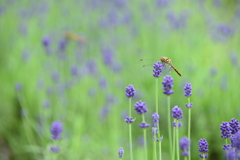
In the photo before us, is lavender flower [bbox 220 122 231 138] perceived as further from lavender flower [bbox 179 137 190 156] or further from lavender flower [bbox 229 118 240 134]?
lavender flower [bbox 179 137 190 156]

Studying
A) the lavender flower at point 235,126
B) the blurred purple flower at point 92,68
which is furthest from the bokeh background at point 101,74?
the lavender flower at point 235,126

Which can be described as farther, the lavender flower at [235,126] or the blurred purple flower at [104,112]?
the blurred purple flower at [104,112]

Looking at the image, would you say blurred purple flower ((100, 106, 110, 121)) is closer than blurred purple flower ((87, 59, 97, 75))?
Yes

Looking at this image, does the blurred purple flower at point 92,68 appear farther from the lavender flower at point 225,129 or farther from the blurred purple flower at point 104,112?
the lavender flower at point 225,129

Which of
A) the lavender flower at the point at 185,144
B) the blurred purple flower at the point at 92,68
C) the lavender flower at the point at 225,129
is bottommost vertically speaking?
the lavender flower at the point at 185,144

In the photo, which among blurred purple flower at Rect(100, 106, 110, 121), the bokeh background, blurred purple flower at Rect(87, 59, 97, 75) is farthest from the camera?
blurred purple flower at Rect(87, 59, 97, 75)

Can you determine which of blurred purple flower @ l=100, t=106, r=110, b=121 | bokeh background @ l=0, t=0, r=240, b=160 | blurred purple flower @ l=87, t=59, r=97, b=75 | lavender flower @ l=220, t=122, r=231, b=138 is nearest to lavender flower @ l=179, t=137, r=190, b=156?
lavender flower @ l=220, t=122, r=231, b=138

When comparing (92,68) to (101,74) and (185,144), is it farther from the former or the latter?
(185,144)

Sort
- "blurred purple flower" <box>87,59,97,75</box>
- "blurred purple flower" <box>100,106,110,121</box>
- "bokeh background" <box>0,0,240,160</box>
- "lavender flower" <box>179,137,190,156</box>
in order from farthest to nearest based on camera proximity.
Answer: "blurred purple flower" <box>87,59,97,75</box>, "blurred purple flower" <box>100,106,110,121</box>, "bokeh background" <box>0,0,240,160</box>, "lavender flower" <box>179,137,190,156</box>

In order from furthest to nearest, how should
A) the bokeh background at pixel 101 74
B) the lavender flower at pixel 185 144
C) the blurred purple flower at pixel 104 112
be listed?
the blurred purple flower at pixel 104 112, the bokeh background at pixel 101 74, the lavender flower at pixel 185 144
